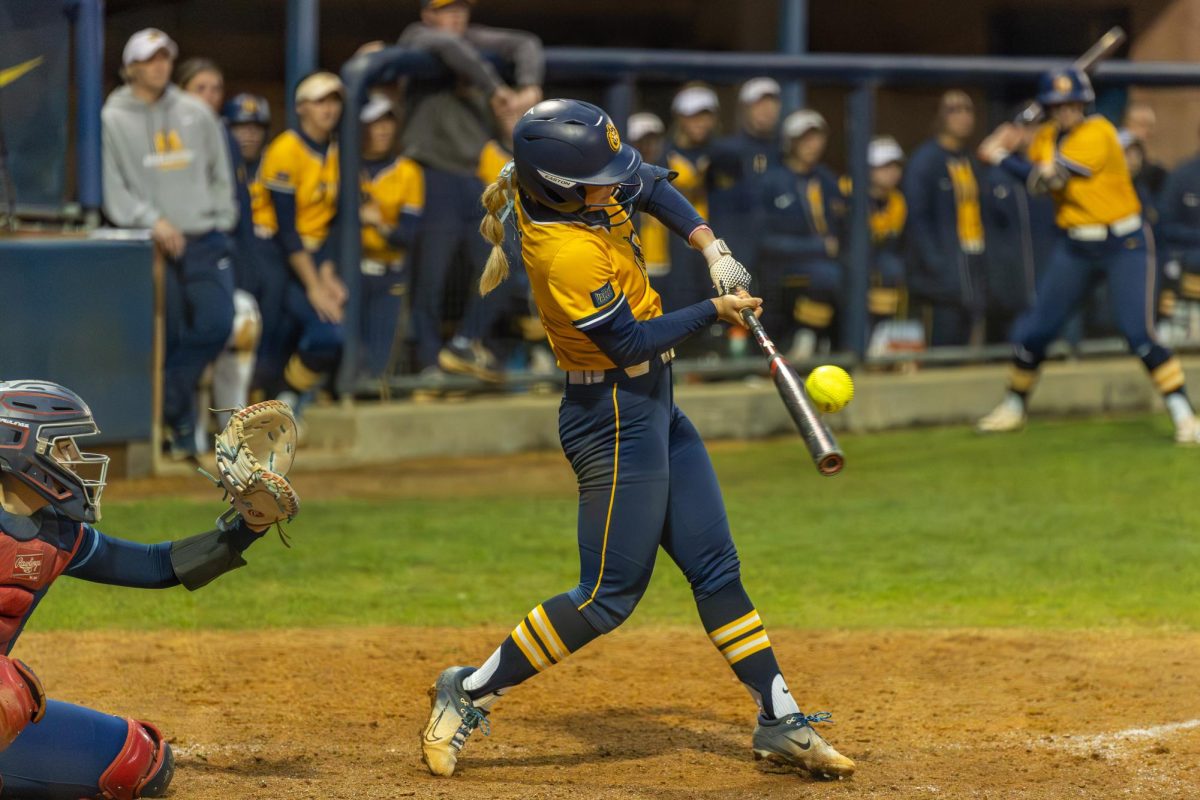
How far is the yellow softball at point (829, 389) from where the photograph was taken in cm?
470

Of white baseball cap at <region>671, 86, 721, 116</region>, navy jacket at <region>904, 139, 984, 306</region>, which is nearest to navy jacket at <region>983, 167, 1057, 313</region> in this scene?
navy jacket at <region>904, 139, 984, 306</region>

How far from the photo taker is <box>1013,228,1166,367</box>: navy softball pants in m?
9.99

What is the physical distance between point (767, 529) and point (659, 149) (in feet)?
9.74

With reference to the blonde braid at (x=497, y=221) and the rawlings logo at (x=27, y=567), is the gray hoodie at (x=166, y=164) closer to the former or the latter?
the blonde braid at (x=497, y=221)

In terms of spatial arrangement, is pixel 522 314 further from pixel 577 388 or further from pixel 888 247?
pixel 577 388

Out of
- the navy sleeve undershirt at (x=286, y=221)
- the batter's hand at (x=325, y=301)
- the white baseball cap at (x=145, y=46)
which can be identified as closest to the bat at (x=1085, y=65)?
the batter's hand at (x=325, y=301)

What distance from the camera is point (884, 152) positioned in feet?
36.9

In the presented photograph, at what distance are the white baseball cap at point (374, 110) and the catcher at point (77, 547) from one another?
5554mm

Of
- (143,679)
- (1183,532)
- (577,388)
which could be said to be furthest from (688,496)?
(1183,532)

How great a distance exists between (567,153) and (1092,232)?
6.45m

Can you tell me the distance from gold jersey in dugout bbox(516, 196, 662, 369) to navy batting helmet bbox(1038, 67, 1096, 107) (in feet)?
19.5

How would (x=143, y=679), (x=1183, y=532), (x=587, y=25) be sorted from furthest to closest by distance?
(x=587, y=25), (x=1183, y=532), (x=143, y=679)

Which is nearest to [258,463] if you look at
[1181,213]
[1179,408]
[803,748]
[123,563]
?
[123,563]

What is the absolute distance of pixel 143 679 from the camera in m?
5.80
